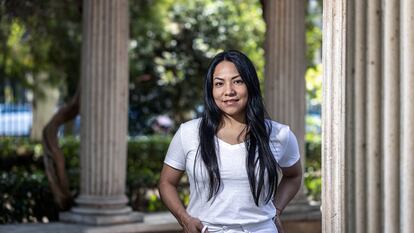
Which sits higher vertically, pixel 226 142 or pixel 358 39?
pixel 358 39

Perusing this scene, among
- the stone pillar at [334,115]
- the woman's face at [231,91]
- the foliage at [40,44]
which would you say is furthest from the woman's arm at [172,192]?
the foliage at [40,44]

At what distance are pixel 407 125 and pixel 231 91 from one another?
819mm

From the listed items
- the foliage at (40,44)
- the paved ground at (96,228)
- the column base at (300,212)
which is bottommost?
the paved ground at (96,228)

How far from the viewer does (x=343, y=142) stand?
3488 mm

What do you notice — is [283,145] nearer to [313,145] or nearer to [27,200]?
[27,200]

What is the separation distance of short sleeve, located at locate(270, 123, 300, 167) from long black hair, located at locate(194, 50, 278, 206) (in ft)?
0.19

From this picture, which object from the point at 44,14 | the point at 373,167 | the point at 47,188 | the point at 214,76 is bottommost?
the point at 47,188

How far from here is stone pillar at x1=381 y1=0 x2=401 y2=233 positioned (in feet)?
11.0

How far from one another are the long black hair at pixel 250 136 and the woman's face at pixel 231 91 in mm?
22

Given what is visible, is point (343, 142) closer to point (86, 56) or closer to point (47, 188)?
point (86, 56)

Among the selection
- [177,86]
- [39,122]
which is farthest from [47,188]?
[39,122]

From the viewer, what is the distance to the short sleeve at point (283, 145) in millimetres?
3908

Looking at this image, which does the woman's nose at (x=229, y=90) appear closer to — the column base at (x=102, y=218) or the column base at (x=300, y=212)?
the column base at (x=102, y=218)

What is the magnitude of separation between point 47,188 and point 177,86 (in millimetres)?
10204
